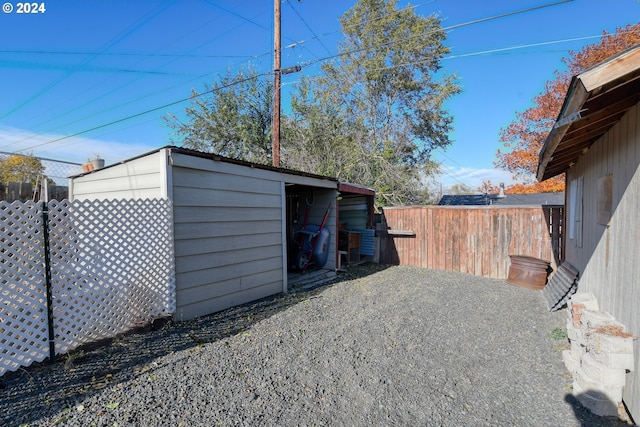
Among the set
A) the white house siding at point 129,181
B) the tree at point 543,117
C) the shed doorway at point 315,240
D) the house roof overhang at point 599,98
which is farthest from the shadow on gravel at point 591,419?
the tree at point 543,117

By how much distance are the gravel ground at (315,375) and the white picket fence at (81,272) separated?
0.24 meters

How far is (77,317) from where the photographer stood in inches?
120

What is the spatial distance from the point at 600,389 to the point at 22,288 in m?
4.77

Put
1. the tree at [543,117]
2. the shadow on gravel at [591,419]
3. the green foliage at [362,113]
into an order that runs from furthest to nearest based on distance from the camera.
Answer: the tree at [543,117], the green foliage at [362,113], the shadow on gravel at [591,419]

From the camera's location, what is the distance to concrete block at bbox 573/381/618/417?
7.13 feet

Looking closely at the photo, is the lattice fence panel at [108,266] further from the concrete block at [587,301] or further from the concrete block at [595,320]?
the concrete block at [587,301]

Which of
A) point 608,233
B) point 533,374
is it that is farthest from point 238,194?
point 608,233

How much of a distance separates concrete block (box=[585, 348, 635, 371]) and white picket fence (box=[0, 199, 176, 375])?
13.9 feet

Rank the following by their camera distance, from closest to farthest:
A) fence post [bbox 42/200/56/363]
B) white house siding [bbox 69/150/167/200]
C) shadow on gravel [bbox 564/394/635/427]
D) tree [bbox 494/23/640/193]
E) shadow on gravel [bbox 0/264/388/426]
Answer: shadow on gravel [bbox 564/394/635/427] → shadow on gravel [bbox 0/264/388/426] → fence post [bbox 42/200/56/363] → white house siding [bbox 69/150/167/200] → tree [bbox 494/23/640/193]

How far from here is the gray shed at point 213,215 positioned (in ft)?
13.2

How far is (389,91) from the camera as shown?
15930 millimetres

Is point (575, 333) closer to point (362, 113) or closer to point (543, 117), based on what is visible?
point (362, 113)

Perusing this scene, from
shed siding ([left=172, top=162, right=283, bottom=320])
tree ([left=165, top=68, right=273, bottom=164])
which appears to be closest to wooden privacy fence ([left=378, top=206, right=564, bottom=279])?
shed siding ([left=172, top=162, right=283, bottom=320])

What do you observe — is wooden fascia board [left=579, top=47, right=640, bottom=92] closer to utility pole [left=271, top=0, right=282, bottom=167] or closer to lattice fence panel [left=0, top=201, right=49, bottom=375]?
lattice fence panel [left=0, top=201, right=49, bottom=375]
